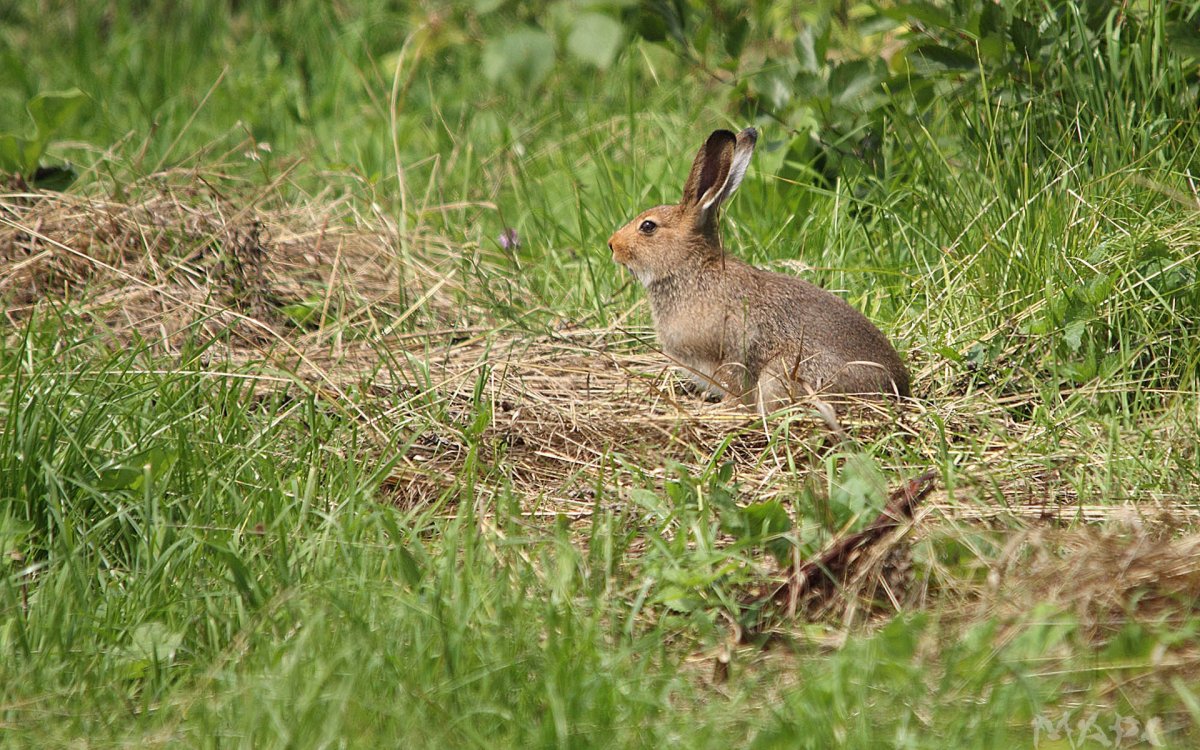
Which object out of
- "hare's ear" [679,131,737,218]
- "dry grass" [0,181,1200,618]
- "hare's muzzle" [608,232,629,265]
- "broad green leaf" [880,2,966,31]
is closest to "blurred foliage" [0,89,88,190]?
"dry grass" [0,181,1200,618]

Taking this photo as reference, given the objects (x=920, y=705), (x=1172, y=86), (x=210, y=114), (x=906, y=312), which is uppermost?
(x=1172, y=86)

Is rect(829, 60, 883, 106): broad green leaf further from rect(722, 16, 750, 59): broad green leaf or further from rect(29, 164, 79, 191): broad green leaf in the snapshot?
rect(29, 164, 79, 191): broad green leaf

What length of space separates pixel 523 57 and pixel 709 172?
1939 mm

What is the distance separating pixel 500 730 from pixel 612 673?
0.77ft

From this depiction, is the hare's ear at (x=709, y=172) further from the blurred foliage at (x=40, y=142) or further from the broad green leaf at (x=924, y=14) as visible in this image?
the blurred foliage at (x=40, y=142)

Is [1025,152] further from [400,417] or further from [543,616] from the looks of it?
[543,616]

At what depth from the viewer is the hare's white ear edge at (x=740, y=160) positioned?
4.27 m

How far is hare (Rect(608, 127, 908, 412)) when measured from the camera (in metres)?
3.86

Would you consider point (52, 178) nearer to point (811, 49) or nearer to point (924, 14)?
point (811, 49)

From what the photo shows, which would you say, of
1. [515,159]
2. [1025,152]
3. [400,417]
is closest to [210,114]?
[515,159]

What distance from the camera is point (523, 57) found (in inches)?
237

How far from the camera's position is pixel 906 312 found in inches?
169

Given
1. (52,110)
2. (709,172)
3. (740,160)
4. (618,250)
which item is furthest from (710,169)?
(52,110)

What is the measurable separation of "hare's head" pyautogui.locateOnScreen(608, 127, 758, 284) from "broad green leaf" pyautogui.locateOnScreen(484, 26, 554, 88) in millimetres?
1680
